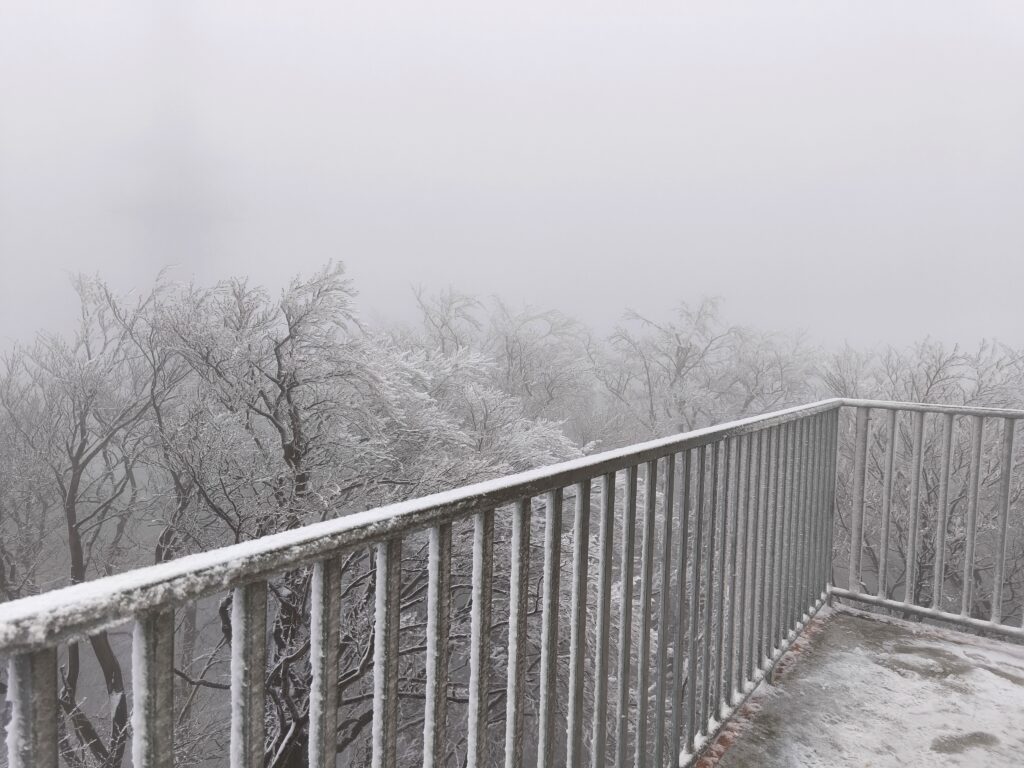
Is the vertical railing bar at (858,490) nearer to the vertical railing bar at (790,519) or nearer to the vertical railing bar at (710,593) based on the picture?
the vertical railing bar at (790,519)

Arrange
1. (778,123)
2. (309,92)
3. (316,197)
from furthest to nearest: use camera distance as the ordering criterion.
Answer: (778,123) → (309,92) → (316,197)

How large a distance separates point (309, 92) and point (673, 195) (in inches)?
3474

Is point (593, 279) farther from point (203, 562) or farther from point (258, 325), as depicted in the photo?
point (203, 562)

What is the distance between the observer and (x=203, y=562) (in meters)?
0.89

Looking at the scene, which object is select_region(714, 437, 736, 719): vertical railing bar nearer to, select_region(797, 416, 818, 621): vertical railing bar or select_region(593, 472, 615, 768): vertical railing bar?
select_region(593, 472, 615, 768): vertical railing bar

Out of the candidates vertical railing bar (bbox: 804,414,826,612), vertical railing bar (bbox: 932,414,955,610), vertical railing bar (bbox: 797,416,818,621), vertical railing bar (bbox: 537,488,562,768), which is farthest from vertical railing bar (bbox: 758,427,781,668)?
vertical railing bar (bbox: 537,488,562,768)

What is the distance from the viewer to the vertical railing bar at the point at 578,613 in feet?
5.37

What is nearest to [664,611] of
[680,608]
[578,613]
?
[680,608]

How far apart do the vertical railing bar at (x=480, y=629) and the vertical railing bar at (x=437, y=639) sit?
66 mm

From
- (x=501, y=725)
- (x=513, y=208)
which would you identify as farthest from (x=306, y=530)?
(x=513, y=208)

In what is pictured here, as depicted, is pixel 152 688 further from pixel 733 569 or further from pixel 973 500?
pixel 973 500

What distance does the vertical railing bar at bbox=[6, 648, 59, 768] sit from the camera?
72 centimetres

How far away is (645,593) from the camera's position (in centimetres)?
202

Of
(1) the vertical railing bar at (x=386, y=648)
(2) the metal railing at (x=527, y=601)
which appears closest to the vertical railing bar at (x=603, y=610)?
(2) the metal railing at (x=527, y=601)
